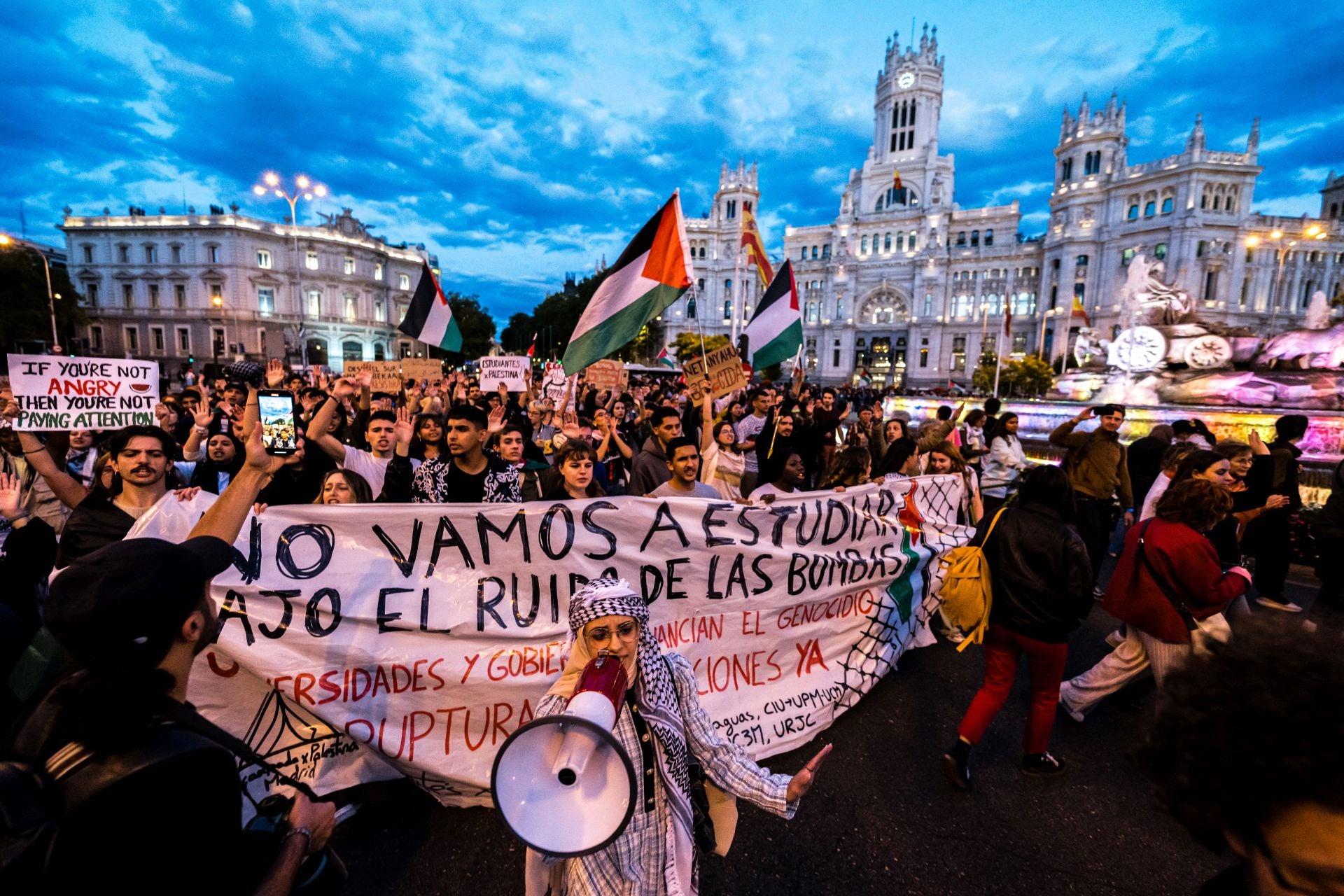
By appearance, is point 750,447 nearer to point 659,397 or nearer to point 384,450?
point 384,450

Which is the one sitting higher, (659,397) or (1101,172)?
(1101,172)

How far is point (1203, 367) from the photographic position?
19.3m

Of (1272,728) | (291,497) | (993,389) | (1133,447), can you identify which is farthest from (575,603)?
(993,389)

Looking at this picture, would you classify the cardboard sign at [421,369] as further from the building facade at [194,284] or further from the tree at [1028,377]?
the building facade at [194,284]

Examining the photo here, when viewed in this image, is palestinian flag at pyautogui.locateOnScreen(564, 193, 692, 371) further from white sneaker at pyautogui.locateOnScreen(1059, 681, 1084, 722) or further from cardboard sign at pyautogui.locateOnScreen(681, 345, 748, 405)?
white sneaker at pyautogui.locateOnScreen(1059, 681, 1084, 722)

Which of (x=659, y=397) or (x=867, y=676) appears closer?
(x=867, y=676)

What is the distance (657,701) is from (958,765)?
226cm

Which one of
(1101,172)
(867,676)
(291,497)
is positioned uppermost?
(1101,172)

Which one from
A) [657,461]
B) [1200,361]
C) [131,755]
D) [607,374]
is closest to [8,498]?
[131,755]

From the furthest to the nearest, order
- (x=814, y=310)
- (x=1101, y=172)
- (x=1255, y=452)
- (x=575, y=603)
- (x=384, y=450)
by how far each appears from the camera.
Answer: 1. (x=814, y=310)
2. (x=1101, y=172)
3. (x=1255, y=452)
4. (x=384, y=450)
5. (x=575, y=603)

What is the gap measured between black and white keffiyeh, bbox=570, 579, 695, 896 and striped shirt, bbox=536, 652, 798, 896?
0.09ft

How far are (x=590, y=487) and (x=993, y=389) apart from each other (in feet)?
163

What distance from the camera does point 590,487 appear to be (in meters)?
4.58

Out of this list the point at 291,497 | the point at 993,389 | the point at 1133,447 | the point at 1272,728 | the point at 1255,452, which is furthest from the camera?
the point at 993,389
